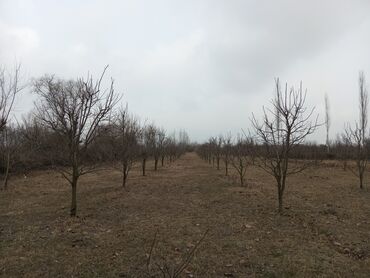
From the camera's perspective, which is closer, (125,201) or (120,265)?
(120,265)

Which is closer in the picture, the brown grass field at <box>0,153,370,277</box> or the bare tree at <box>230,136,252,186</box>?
the brown grass field at <box>0,153,370,277</box>

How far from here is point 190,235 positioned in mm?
7426

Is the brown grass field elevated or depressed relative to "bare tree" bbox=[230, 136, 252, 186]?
depressed

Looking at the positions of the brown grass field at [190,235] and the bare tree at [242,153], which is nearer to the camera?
the brown grass field at [190,235]

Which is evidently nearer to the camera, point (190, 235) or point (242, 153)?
point (190, 235)

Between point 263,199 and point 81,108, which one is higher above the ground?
point 81,108

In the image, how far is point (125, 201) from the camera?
11867 mm

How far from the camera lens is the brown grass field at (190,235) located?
18.2 ft

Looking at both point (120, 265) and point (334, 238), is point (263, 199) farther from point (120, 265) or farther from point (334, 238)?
point (120, 265)

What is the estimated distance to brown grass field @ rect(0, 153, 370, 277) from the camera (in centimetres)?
554

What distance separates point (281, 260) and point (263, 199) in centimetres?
637

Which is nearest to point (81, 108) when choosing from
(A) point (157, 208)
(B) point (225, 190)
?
(A) point (157, 208)

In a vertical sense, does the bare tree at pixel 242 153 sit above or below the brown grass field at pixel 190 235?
above

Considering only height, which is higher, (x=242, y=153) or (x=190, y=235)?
(x=242, y=153)
